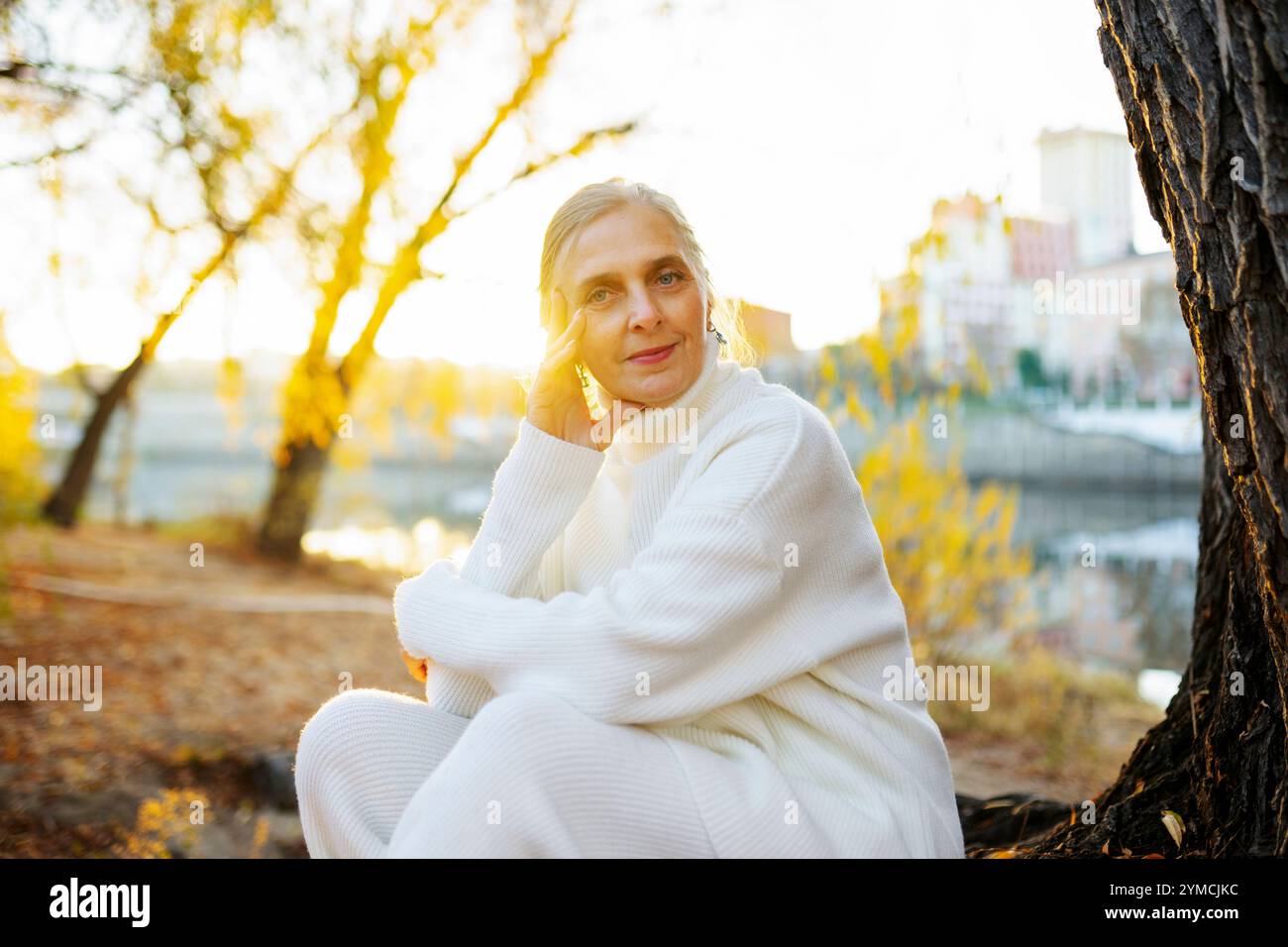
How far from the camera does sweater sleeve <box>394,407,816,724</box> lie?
1.52 meters

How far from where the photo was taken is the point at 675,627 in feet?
4.94

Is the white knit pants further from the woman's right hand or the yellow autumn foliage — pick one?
the yellow autumn foliage

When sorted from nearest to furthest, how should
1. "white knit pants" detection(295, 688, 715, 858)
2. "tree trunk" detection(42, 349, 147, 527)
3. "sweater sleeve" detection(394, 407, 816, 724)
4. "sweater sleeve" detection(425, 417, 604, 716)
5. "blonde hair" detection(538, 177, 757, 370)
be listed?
"white knit pants" detection(295, 688, 715, 858) → "sweater sleeve" detection(394, 407, 816, 724) → "sweater sleeve" detection(425, 417, 604, 716) → "blonde hair" detection(538, 177, 757, 370) → "tree trunk" detection(42, 349, 147, 527)

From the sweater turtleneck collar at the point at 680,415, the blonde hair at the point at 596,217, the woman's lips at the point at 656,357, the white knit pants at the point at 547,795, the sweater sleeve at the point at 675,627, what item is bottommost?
the white knit pants at the point at 547,795

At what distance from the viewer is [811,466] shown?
1.68 meters

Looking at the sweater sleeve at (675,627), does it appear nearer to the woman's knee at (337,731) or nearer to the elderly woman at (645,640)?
the elderly woman at (645,640)

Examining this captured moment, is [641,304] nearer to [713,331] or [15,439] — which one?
[713,331]

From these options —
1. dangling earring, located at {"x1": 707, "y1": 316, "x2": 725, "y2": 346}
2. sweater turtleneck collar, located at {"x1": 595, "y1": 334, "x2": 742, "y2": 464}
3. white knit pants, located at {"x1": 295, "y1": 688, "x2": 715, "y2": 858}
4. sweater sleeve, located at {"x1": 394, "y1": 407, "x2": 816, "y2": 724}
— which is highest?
dangling earring, located at {"x1": 707, "y1": 316, "x2": 725, "y2": 346}

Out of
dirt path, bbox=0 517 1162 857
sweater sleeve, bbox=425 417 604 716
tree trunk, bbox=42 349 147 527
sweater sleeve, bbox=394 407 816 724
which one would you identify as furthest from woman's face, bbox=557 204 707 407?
tree trunk, bbox=42 349 147 527

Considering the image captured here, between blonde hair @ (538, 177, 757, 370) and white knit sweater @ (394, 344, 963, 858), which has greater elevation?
blonde hair @ (538, 177, 757, 370)

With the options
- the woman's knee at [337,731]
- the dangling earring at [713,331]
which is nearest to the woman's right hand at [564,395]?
the dangling earring at [713,331]

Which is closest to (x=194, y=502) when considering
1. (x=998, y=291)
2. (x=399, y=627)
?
(x=998, y=291)

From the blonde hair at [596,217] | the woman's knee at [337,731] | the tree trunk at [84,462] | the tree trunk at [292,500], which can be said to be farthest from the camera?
the tree trunk at [84,462]

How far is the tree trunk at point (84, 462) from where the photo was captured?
8.91 metres
